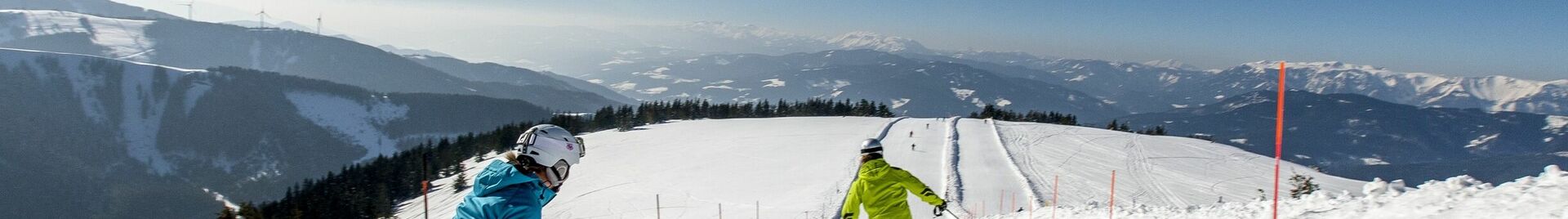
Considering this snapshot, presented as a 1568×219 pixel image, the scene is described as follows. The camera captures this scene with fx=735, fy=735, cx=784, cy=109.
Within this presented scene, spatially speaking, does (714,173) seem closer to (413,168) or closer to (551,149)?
(551,149)

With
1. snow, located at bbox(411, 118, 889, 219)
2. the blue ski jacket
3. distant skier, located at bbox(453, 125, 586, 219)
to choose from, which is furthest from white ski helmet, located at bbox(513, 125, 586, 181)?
snow, located at bbox(411, 118, 889, 219)

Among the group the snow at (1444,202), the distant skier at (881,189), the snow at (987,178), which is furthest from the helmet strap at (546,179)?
the snow at (987,178)

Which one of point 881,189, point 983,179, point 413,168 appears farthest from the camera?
point 413,168

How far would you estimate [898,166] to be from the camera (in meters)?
41.1

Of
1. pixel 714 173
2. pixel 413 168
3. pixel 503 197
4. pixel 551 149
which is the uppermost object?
pixel 551 149

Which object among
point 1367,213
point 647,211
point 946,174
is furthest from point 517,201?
point 946,174

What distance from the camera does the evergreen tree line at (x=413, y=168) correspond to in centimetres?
5434

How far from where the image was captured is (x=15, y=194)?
515 ft

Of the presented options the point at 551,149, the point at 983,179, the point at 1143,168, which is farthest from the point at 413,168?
the point at 551,149

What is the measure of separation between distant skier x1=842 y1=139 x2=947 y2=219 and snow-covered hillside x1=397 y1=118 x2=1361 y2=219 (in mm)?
12949

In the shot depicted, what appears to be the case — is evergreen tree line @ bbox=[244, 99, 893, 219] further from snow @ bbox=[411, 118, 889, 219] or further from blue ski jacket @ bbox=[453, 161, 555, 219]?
blue ski jacket @ bbox=[453, 161, 555, 219]

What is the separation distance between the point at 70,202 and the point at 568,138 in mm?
221007

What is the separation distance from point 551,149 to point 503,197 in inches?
21.9

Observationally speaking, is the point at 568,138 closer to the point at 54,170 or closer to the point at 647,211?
the point at 647,211
